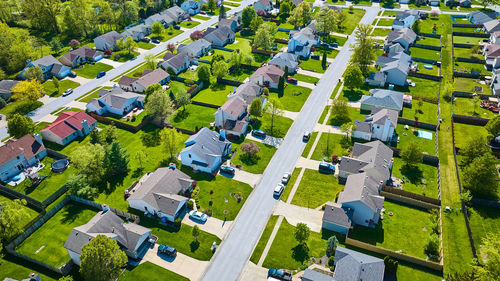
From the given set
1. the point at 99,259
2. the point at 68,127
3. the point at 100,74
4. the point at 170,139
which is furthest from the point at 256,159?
the point at 100,74

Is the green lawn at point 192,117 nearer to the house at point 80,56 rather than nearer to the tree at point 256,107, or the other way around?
the tree at point 256,107

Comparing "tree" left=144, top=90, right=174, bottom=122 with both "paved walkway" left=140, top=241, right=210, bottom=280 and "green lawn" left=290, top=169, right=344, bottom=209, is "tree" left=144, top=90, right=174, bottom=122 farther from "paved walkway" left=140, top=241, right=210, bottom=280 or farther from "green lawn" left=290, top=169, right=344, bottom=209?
"paved walkway" left=140, top=241, right=210, bottom=280

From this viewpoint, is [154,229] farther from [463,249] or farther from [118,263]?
[463,249]

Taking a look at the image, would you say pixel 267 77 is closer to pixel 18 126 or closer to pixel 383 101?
pixel 383 101

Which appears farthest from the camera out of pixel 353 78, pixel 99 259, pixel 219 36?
pixel 219 36

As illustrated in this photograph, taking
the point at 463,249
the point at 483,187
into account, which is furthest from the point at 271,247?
the point at 483,187

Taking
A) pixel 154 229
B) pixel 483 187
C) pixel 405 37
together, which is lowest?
pixel 154 229
